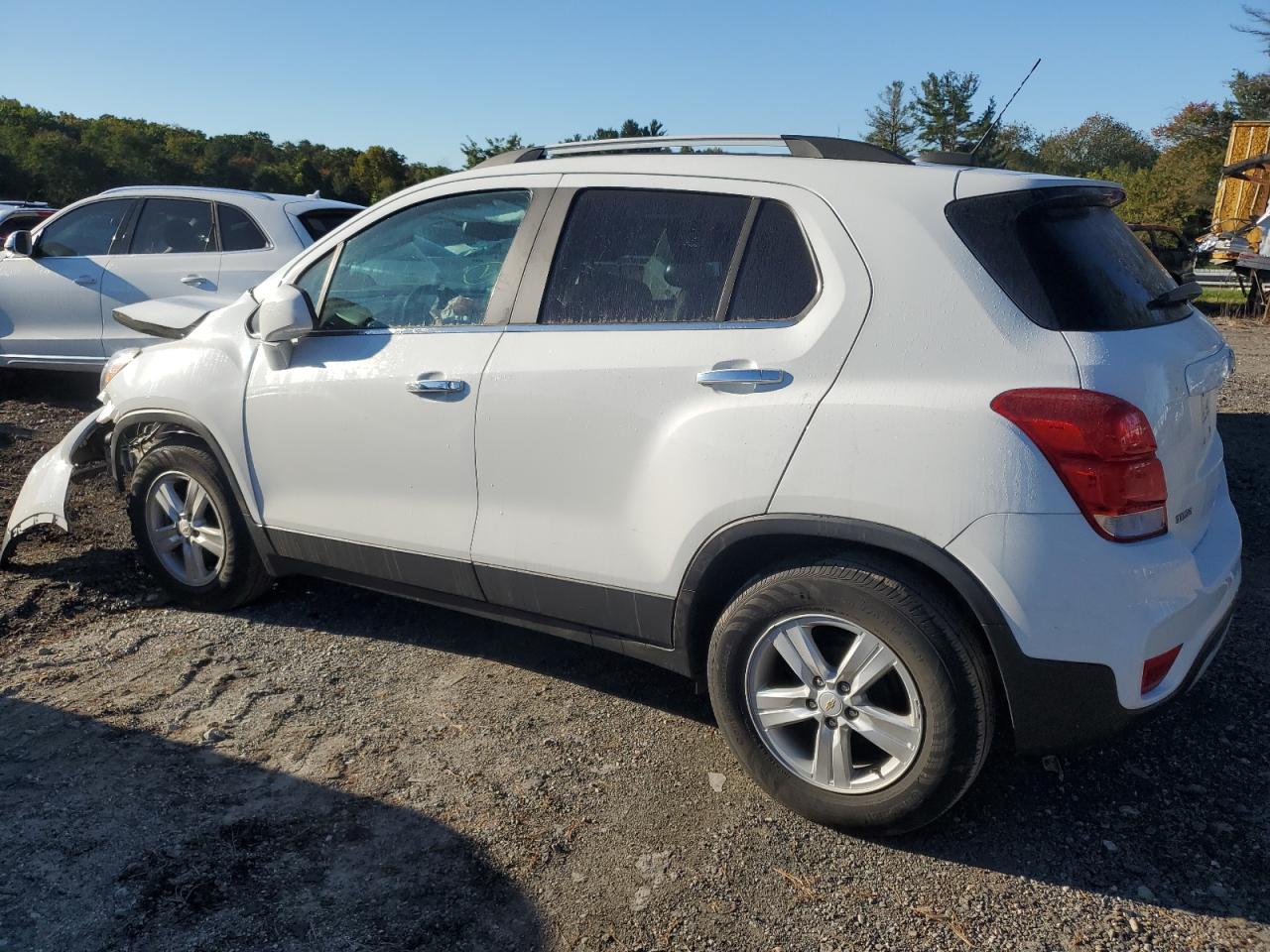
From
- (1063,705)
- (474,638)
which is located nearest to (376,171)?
(474,638)

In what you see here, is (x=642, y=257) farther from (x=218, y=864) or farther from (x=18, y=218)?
(x=18, y=218)

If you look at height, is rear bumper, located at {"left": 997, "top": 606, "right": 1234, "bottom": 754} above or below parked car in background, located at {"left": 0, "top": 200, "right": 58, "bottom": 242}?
below

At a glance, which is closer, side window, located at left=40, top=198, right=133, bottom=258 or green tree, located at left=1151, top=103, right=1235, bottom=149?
side window, located at left=40, top=198, right=133, bottom=258

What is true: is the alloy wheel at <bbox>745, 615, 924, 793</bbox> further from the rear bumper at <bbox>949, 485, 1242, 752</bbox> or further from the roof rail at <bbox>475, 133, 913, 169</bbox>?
the roof rail at <bbox>475, 133, 913, 169</bbox>

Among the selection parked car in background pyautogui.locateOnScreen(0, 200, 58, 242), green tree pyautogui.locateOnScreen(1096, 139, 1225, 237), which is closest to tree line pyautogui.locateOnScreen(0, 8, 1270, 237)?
green tree pyautogui.locateOnScreen(1096, 139, 1225, 237)

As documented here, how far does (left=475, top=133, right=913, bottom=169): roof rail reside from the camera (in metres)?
3.12

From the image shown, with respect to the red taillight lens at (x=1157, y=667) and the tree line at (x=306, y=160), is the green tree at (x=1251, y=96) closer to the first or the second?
the tree line at (x=306, y=160)

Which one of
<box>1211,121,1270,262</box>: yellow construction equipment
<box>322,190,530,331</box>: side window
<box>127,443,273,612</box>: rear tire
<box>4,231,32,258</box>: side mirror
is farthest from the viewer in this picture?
<box>1211,121,1270,262</box>: yellow construction equipment

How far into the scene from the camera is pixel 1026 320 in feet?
8.52

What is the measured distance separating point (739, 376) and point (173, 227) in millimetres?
6783

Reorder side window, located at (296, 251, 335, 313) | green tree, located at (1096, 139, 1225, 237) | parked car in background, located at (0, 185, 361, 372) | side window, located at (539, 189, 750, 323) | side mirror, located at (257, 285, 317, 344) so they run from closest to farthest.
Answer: side window, located at (539, 189, 750, 323)
side mirror, located at (257, 285, 317, 344)
side window, located at (296, 251, 335, 313)
parked car in background, located at (0, 185, 361, 372)
green tree, located at (1096, 139, 1225, 237)

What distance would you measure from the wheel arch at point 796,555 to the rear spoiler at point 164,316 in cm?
354

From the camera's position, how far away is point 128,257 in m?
8.23

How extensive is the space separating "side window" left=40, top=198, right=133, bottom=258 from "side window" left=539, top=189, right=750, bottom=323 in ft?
21.2
